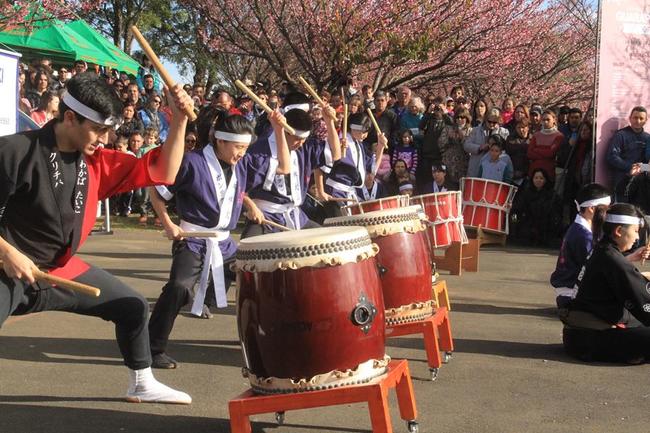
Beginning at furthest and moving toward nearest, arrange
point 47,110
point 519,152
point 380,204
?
1. point 519,152
2. point 47,110
3. point 380,204

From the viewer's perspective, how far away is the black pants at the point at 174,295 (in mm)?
4844

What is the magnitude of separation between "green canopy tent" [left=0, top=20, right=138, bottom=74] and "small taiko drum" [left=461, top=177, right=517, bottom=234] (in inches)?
354

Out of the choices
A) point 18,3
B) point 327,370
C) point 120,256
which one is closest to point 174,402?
point 327,370

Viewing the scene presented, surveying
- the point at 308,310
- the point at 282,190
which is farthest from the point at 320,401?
the point at 282,190

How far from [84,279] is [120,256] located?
5214 millimetres

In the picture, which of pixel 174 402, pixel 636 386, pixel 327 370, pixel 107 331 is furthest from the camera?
pixel 107 331

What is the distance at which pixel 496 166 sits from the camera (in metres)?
10.5

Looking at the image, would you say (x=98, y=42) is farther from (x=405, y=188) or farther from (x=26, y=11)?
(x=405, y=188)

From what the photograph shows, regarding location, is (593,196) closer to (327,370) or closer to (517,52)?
(327,370)

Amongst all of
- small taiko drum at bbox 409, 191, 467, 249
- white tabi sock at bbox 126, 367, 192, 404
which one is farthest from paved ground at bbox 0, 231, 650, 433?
small taiko drum at bbox 409, 191, 467, 249

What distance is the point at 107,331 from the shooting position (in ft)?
19.3

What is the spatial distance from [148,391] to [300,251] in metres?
1.20

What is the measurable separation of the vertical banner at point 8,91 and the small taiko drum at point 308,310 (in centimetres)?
438

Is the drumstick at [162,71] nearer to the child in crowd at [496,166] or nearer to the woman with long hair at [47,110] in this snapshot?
the woman with long hair at [47,110]
